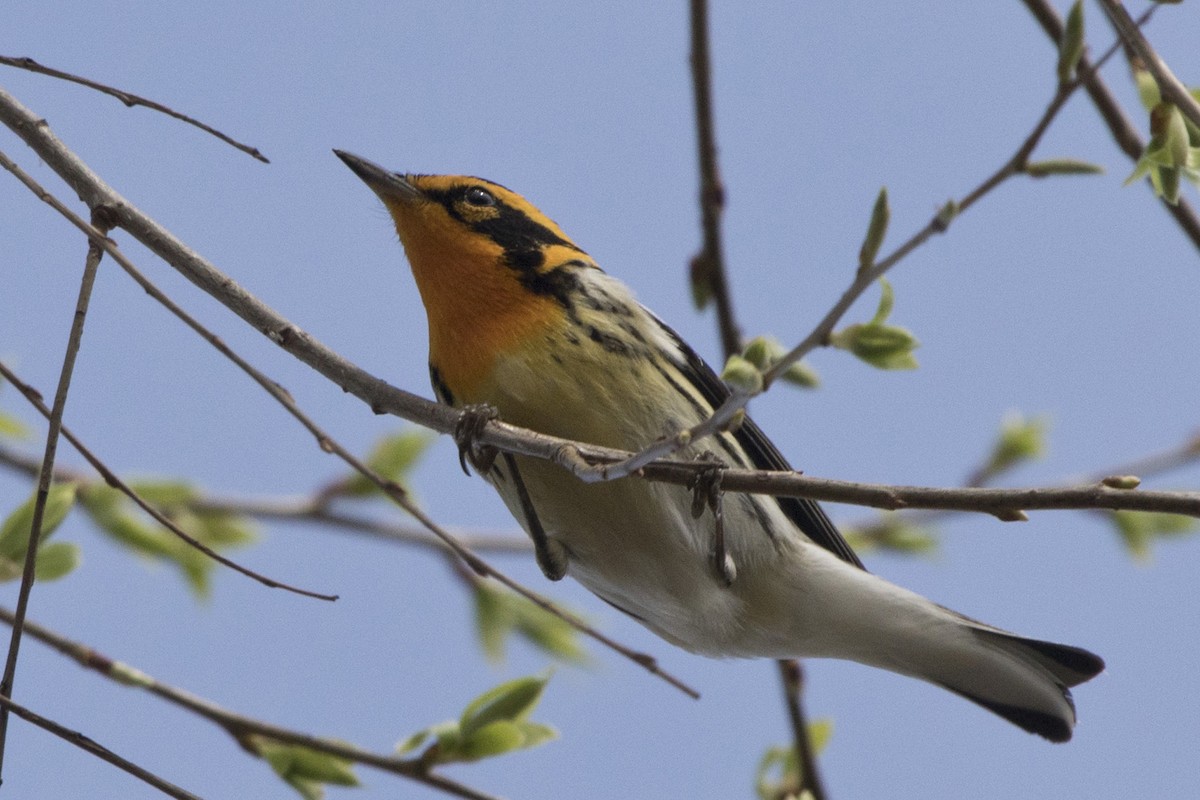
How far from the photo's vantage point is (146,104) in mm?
3320

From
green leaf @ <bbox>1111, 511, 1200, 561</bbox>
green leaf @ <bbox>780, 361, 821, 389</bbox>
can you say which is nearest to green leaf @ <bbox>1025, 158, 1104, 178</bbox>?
green leaf @ <bbox>780, 361, 821, 389</bbox>

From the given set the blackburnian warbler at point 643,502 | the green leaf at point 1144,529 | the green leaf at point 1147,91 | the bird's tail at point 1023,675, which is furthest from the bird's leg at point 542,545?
the green leaf at point 1144,529

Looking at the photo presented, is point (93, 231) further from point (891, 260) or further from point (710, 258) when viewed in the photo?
point (710, 258)

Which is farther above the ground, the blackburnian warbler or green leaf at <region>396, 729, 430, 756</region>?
the blackburnian warbler

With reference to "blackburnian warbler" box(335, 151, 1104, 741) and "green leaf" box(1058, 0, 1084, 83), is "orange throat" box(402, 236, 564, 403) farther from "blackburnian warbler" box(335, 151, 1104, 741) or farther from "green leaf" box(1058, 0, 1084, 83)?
"green leaf" box(1058, 0, 1084, 83)

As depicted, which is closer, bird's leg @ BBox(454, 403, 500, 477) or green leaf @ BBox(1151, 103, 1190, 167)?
green leaf @ BBox(1151, 103, 1190, 167)

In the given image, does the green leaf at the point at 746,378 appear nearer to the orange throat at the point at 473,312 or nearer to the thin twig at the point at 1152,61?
the thin twig at the point at 1152,61

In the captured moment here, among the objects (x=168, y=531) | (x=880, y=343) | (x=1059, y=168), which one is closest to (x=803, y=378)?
(x=880, y=343)

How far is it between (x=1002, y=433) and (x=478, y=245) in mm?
2563

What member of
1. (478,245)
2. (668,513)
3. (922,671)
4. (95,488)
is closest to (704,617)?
(668,513)

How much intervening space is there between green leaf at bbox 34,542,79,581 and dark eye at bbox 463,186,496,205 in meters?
2.08

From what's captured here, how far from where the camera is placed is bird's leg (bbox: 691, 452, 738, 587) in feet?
9.95

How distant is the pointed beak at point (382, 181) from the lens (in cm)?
517

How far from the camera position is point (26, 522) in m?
3.78
